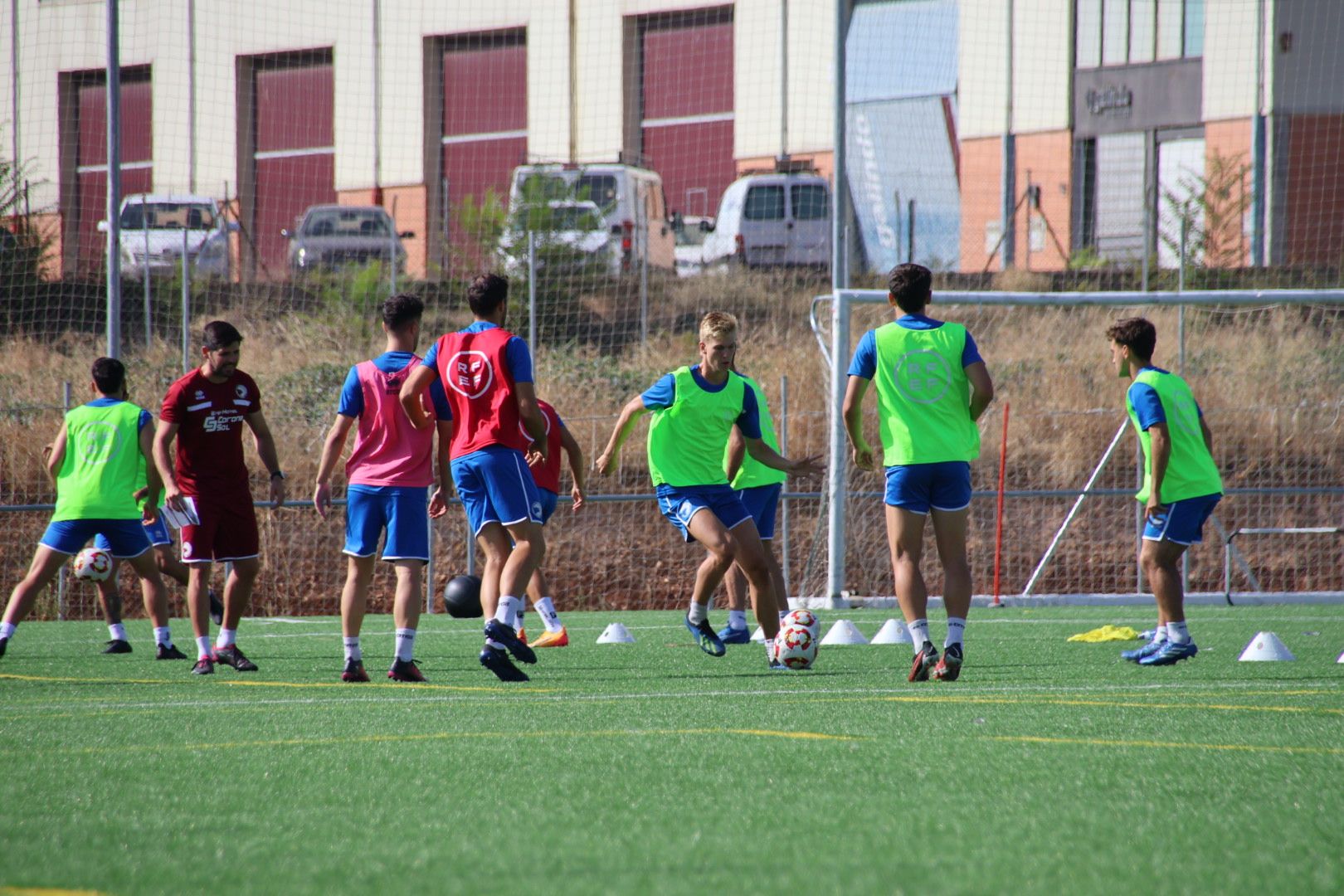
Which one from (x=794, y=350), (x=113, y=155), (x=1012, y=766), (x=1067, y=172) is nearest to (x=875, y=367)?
(x=1012, y=766)

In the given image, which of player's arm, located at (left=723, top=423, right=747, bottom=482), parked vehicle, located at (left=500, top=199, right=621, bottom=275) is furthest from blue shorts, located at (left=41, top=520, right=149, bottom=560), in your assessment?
parked vehicle, located at (left=500, top=199, right=621, bottom=275)

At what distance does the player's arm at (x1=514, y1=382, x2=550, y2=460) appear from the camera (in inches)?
285

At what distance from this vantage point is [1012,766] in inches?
173

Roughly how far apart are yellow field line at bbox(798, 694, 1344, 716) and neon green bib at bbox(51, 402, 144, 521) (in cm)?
445

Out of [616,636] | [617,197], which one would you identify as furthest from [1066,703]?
[617,197]

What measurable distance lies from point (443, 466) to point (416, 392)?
693 mm

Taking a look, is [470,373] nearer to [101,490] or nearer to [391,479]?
[391,479]

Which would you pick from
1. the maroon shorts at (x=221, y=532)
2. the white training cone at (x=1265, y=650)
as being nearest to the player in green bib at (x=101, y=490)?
the maroon shorts at (x=221, y=532)

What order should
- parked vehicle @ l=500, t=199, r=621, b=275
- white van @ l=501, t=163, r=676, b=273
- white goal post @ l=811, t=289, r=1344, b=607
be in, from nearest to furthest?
white goal post @ l=811, t=289, r=1344, b=607 → parked vehicle @ l=500, t=199, r=621, b=275 → white van @ l=501, t=163, r=676, b=273

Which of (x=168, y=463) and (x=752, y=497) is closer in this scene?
(x=168, y=463)

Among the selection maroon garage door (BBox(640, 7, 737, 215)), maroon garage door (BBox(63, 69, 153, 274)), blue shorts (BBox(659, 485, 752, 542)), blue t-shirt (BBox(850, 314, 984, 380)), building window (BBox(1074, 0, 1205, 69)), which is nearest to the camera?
blue t-shirt (BBox(850, 314, 984, 380))

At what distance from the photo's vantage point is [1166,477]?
8.09 metres

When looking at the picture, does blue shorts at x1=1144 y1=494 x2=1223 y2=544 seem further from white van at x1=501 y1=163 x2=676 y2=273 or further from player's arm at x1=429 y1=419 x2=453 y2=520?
white van at x1=501 y1=163 x2=676 y2=273

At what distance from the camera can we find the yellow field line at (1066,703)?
18.9ft
